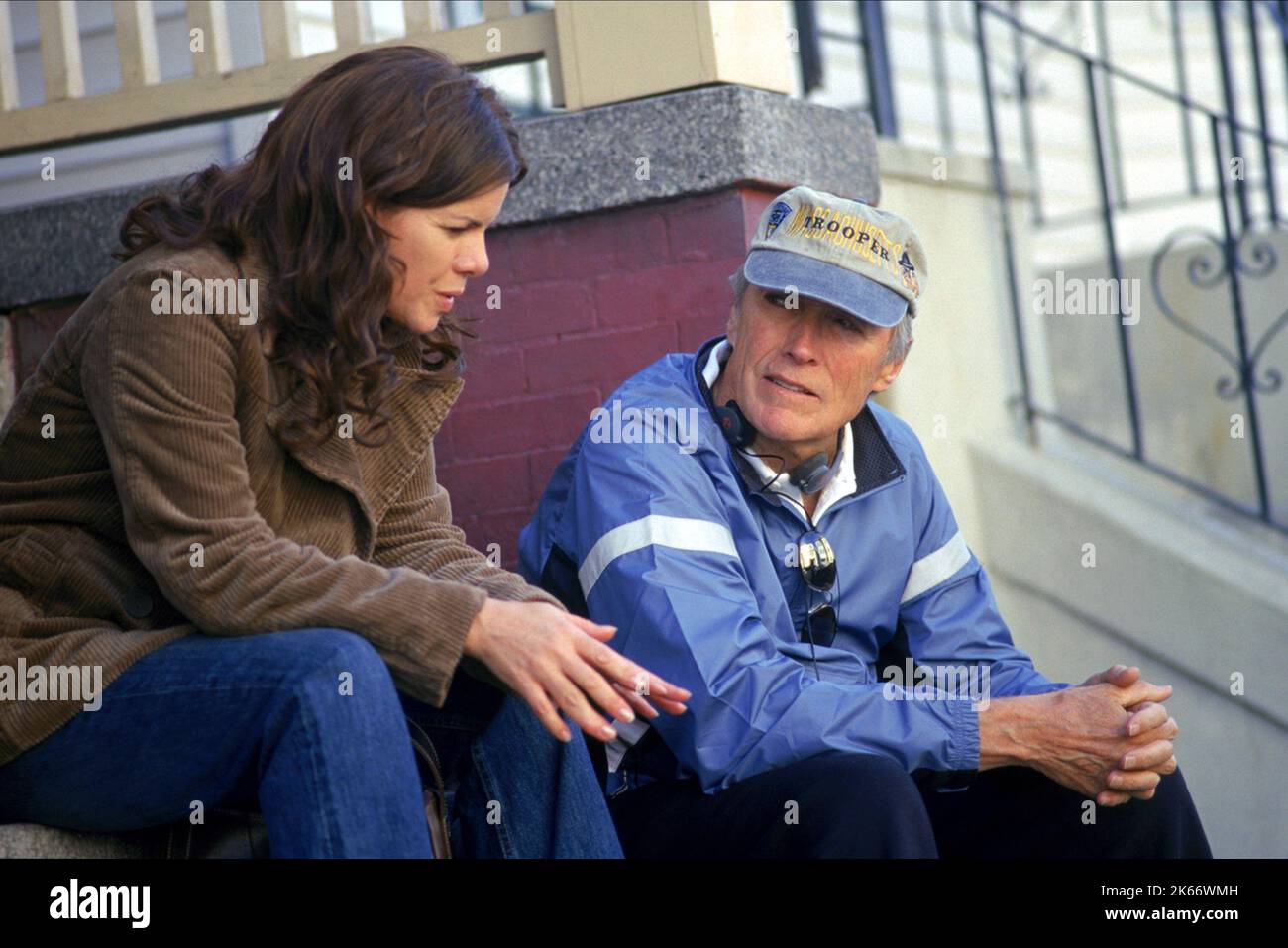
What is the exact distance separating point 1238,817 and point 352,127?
3394 millimetres

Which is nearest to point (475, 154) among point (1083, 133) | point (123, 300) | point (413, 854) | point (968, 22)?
point (123, 300)

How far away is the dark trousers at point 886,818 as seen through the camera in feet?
8.57

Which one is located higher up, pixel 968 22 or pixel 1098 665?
pixel 968 22

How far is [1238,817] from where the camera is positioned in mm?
4754

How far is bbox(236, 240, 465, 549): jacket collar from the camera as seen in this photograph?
103 inches

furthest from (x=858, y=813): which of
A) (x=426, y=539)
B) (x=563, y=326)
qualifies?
(x=563, y=326)

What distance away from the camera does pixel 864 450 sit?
129 inches

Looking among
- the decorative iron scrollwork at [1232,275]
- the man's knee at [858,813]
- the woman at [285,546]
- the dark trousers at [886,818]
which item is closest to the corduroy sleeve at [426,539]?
the woman at [285,546]

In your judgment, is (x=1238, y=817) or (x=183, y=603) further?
(x=1238, y=817)

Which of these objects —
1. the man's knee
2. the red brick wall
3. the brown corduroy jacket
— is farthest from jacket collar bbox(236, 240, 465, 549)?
the red brick wall
